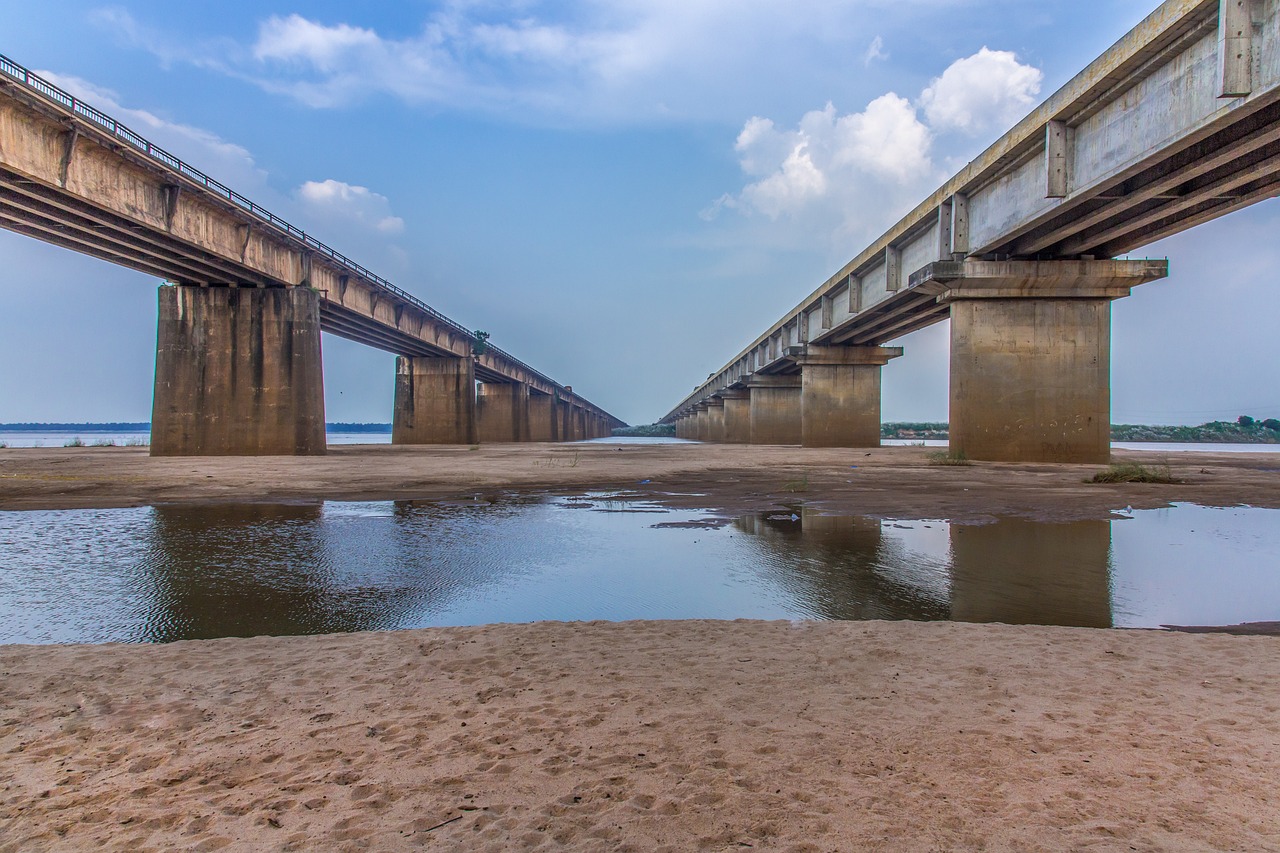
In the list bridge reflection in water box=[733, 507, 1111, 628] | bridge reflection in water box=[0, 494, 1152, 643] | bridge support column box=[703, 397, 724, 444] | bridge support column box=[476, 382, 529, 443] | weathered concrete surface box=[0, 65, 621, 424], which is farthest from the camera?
bridge support column box=[703, 397, 724, 444]

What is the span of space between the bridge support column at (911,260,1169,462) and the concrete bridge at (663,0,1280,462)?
0.15ft

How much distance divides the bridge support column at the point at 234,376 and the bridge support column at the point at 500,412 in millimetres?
47036

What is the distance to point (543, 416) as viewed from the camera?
9412 cm

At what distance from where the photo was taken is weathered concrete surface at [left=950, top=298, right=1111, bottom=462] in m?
20.5

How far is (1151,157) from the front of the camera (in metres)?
13.2

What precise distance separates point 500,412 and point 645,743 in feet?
251

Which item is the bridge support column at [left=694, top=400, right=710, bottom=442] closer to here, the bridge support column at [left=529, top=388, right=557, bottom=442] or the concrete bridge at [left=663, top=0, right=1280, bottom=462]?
the bridge support column at [left=529, top=388, right=557, bottom=442]

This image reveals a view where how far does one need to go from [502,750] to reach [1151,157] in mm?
17186

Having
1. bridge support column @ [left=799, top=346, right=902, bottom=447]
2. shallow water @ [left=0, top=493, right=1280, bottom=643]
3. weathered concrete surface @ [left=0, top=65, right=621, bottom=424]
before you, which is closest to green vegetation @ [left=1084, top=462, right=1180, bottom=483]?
shallow water @ [left=0, top=493, right=1280, bottom=643]

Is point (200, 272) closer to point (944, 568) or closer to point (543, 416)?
point (944, 568)

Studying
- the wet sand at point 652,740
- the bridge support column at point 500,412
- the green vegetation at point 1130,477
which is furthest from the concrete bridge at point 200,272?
the bridge support column at point 500,412

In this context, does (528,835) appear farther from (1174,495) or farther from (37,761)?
(1174,495)

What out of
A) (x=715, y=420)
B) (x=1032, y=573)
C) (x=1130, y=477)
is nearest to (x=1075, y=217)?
(x=1130, y=477)

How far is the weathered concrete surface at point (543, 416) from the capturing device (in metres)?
91.9
